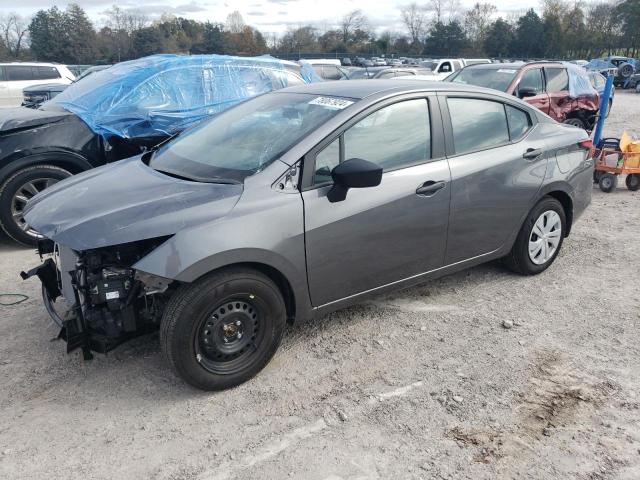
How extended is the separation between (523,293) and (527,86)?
21.1ft

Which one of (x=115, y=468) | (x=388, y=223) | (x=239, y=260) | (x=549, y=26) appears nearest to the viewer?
(x=115, y=468)

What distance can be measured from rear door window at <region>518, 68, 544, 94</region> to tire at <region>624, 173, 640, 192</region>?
2589 mm

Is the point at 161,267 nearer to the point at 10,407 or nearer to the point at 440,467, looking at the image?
the point at 10,407

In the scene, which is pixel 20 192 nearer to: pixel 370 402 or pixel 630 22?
pixel 370 402

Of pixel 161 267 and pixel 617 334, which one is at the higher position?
pixel 161 267

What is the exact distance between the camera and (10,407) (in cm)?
298

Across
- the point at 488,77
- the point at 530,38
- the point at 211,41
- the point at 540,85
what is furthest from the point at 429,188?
the point at 530,38

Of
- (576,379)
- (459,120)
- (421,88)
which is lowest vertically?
(576,379)

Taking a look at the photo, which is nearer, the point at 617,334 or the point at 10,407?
the point at 10,407

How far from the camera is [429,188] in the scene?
3.65m

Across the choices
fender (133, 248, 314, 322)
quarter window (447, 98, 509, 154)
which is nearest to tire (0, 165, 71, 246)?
fender (133, 248, 314, 322)

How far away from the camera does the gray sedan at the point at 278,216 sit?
2857mm

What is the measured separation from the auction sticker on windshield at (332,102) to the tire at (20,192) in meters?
3.22

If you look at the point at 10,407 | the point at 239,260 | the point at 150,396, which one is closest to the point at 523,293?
the point at 239,260
